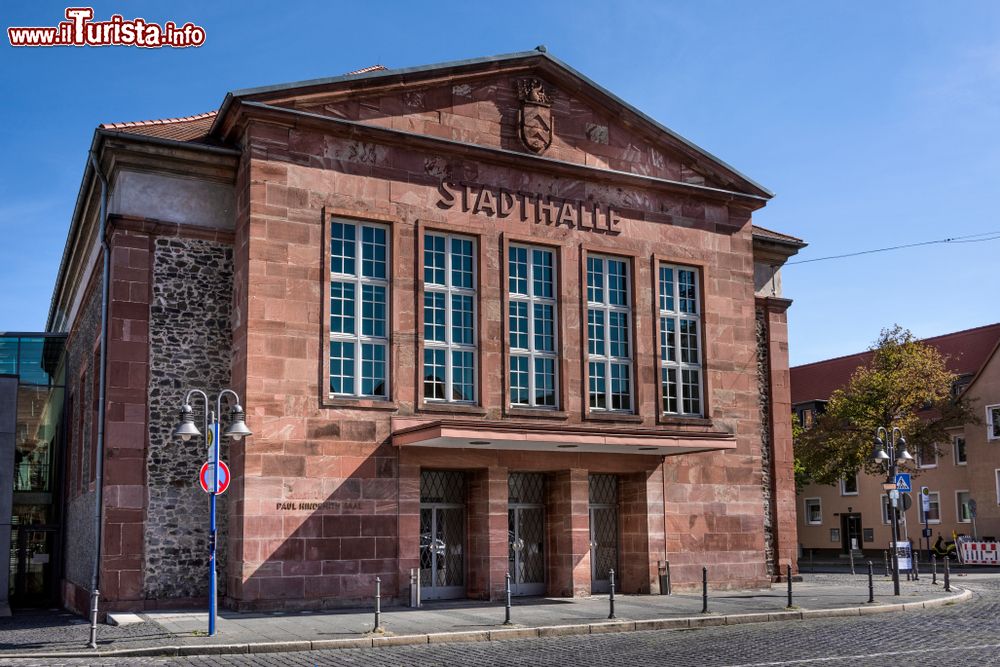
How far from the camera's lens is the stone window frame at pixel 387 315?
22.9 m

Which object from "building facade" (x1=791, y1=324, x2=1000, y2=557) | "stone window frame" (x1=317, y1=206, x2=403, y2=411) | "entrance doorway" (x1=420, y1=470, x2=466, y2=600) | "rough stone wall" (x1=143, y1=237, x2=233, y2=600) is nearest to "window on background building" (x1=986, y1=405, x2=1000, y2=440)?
"building facade" (x1=791, y1=324, x2=1000, y2=557)

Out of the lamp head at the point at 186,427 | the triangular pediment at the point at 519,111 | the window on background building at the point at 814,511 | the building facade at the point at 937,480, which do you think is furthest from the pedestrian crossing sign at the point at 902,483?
the window on background building at the point at 814,511

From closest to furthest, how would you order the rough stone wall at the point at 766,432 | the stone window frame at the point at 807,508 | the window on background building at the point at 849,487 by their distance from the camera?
the rough stone wall at the point at 766,432, the window on background building at the point at 849,487, the stone window frame at the point at 807,508

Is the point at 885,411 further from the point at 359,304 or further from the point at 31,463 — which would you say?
the point at 31,463

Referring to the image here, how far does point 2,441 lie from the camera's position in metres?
29.0

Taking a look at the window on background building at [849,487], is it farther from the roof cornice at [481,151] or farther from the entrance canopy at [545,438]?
the entrance canopy at [545,438]

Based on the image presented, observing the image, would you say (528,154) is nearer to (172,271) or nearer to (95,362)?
(172,271)

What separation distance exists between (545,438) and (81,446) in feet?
43.6

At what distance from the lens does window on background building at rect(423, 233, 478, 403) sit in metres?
24.5

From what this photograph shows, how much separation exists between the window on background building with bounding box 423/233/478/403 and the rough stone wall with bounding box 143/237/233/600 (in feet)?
14.3

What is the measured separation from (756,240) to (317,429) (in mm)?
14608

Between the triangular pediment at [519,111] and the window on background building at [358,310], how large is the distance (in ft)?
8.58

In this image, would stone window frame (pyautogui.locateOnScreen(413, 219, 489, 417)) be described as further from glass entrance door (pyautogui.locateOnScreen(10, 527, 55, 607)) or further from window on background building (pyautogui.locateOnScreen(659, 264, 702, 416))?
glass entrance door (pyautogui.locateOnScreen(10, 527, 55, 607))

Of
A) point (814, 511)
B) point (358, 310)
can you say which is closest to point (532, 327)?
point (358, 310)
